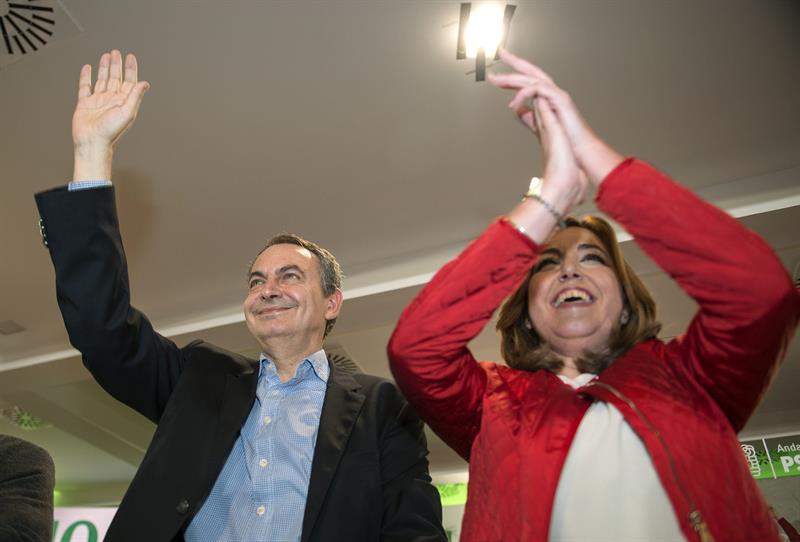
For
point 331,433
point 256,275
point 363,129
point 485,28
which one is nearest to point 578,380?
point 331,433

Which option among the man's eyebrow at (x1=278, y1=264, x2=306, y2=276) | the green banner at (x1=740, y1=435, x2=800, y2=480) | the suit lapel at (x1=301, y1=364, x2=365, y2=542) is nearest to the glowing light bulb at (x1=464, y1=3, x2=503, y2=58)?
the man's eyebrow at (x1=278, y1=264, x2=306, y2=276)

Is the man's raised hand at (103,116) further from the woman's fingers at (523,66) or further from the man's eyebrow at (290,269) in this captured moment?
the woman's fingers at (523,66)

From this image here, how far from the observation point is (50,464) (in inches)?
66.4

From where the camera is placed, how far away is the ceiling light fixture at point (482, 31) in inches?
94.3

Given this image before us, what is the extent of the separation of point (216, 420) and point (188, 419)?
62 mm

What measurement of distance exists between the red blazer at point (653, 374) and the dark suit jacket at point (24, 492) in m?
0.90

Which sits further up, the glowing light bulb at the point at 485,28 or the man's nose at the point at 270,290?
the glowing light bulb at the point at 485,28

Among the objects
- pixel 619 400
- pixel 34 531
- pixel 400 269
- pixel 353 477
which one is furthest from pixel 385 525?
pixel 400 269

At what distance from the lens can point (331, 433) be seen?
157 centimetres

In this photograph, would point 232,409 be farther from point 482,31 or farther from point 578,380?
point 482,31

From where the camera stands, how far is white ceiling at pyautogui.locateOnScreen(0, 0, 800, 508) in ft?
8.13

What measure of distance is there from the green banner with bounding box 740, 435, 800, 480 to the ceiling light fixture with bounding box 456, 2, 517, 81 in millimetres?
2809

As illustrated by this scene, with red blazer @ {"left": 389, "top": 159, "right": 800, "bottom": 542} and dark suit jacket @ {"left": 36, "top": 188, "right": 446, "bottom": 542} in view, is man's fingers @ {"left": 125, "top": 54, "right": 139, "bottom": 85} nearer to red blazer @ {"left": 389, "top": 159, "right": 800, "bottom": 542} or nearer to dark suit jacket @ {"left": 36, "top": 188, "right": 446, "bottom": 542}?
dark suit jacket @ {"left": 36, "top": 188, "right": 446, "bottom": 542}

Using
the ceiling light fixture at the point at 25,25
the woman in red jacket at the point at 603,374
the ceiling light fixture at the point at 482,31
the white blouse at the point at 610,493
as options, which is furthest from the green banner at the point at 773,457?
the ceiling light fixture at the point at 25,25
